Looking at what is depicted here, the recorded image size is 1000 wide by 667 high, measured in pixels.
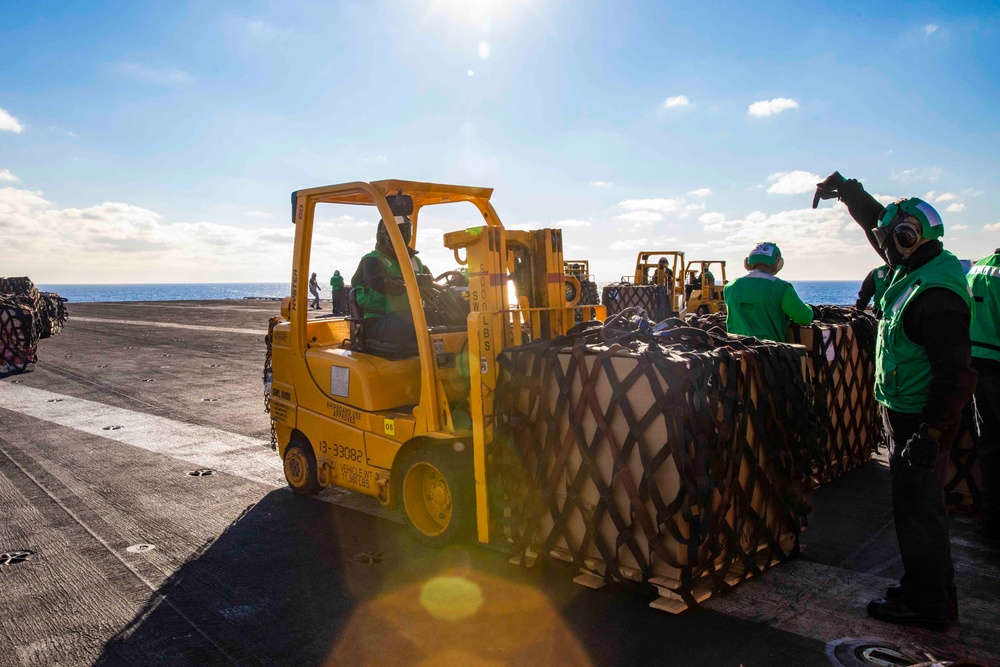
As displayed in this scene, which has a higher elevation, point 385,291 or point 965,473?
point 385,291

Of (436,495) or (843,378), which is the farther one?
(843,378)

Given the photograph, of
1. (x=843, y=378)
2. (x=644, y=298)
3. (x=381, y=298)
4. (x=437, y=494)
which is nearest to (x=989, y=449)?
(x=843, y=378)

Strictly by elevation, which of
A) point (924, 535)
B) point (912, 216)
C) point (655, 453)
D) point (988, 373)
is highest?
point (912, 216)

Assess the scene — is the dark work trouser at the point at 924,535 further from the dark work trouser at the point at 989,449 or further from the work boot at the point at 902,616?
the dark work trouser at the point at 989,449

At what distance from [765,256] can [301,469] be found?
4.86 meters

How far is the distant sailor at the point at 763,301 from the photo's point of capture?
605 cm

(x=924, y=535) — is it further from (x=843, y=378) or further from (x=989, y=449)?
(x=843, y=378)

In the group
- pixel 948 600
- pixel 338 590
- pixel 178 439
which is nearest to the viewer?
pixel 948 600

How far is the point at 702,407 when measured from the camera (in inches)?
155

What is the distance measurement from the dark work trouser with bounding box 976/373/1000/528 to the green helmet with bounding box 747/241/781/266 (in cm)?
188

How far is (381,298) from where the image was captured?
588cm

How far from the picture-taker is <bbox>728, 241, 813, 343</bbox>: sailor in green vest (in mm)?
6051

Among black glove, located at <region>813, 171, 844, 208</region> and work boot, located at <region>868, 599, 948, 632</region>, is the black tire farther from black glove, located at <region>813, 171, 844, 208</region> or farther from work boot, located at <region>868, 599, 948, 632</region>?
black glove, located at <region>813, 171, 844, 208</region>

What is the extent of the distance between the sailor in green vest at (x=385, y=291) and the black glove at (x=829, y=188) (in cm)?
316
